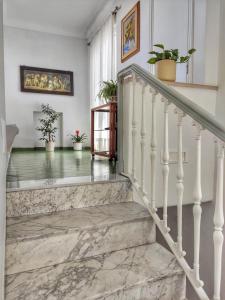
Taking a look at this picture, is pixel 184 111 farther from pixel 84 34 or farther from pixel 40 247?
pixel 84 34

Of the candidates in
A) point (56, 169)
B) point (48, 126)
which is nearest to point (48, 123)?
point (48, 126)

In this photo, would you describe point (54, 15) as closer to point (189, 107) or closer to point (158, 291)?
point (189, 107)

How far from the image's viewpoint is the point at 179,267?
4.08ft

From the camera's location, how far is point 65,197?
1573 millimetres

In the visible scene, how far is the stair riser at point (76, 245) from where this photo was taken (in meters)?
1.19

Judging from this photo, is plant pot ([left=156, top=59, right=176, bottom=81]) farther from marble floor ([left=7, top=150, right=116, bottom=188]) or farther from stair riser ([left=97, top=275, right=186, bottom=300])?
stair riser ([left=97, top=275, right=186, bottom=300])

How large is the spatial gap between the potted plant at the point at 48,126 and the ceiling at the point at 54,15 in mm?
1879

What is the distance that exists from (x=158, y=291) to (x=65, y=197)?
2.64ft

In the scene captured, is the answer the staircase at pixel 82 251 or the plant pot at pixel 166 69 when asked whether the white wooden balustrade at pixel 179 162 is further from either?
the plant pot at pixel 166 69

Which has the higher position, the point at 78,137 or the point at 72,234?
the point at 78,137

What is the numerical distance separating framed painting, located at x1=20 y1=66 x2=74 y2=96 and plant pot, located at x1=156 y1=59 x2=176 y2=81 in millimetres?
4122

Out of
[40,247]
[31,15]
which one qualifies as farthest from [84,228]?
[31,15]

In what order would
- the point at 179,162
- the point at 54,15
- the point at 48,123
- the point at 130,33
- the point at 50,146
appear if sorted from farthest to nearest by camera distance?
the point at 48,123 < the point at 50,146 < the point at 54,15 < the point at 130,33 < the point at 179,162

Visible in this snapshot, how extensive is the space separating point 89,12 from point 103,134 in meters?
2.74
